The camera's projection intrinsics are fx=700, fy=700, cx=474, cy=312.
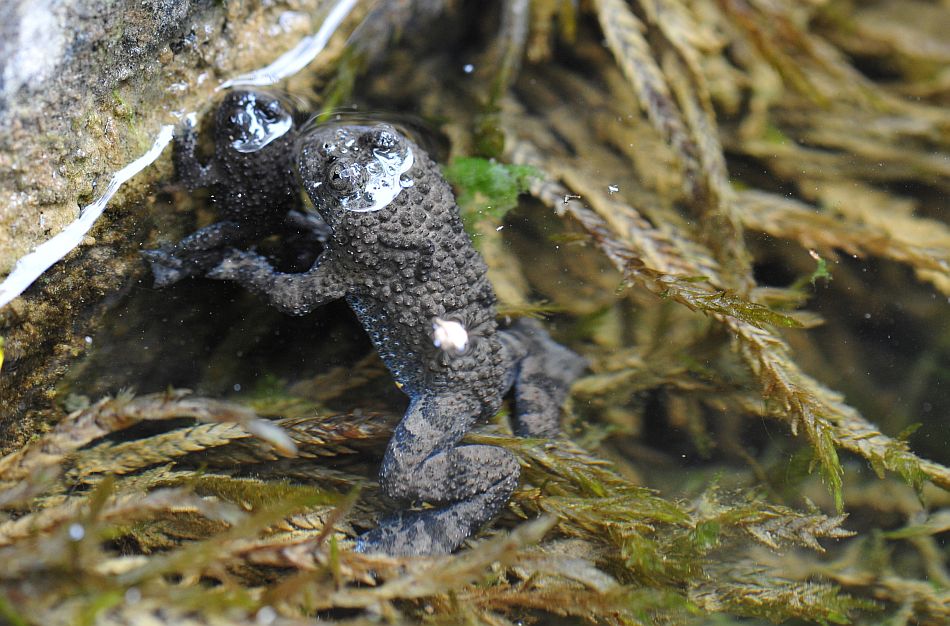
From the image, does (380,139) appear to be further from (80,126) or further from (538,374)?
(538,374)

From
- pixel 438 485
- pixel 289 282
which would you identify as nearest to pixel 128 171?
pixel 289 282

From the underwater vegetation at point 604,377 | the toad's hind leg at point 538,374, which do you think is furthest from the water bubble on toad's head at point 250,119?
the toad's hind leg at point 538,374

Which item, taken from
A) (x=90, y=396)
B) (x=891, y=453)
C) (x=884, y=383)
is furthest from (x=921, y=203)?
(x=90, y=396)

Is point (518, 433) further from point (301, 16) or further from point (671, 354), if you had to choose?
point (301, 16)

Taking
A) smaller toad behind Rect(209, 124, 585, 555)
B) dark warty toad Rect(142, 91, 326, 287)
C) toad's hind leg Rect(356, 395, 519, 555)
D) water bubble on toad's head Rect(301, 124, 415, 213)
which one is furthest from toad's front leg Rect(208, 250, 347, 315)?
toad's hind leg Rect(356, 395, 519, 555)

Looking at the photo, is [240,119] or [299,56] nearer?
[240,119]

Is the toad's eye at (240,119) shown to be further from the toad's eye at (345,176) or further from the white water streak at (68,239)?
the toad's eye at (345,176)

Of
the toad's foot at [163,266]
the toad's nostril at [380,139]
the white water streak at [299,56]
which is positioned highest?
the white water streak at [299,56]
